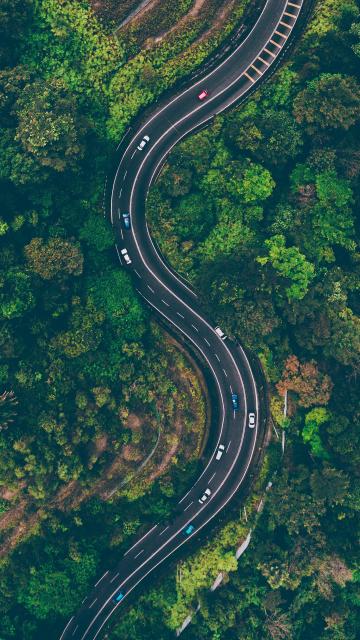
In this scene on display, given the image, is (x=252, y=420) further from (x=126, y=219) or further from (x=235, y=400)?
(x=126, y=219)

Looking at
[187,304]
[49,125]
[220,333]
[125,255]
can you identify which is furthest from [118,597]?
[49,125]

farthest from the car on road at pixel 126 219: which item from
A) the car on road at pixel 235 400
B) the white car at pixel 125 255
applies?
the car on road at pixel 235 400

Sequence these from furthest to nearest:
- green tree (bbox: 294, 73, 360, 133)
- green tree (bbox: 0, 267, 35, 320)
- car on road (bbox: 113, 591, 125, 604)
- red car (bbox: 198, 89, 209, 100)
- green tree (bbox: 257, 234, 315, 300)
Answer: car on road (bbox: 113, 591, 125, 604), red car (bbox: 198, 89, 209, 100), green tree (bbox: 257, 234, 315, 300), green tree (bbox: 294, 73, 360, 133), green tree (bbox: 0, 267, 35, 320)

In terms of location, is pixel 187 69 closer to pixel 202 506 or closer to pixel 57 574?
pixel 202 506

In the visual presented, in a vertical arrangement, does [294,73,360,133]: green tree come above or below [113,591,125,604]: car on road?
above

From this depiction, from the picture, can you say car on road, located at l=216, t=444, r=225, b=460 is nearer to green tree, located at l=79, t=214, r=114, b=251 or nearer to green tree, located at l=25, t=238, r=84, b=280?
green tree, located at l=25, t=238, r=84, b=280

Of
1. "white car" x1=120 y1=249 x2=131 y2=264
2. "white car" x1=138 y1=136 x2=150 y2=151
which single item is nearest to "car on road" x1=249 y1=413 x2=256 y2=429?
"white car" x1=120 y1=249 x2=131 y2=264

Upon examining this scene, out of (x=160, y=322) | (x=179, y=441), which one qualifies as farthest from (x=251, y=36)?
(x=179, y=441)
